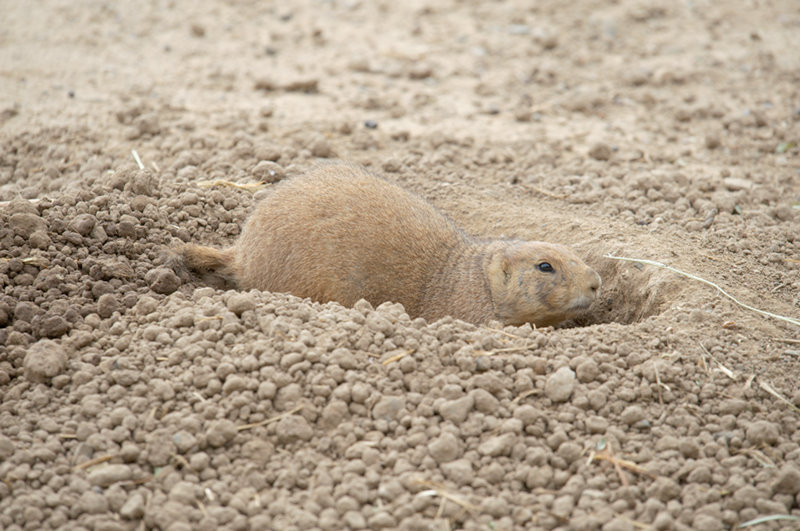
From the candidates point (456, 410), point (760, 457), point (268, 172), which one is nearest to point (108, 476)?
point (456, 410)

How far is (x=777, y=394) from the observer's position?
338 centimetres

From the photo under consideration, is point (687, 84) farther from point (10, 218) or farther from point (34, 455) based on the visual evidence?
point (34, 455)

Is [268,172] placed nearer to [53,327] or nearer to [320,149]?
[320,149]

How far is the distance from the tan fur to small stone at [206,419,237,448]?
1478 millimetres

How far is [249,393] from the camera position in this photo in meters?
3.21

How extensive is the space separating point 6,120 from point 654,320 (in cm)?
625

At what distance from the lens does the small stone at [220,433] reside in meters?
3.01

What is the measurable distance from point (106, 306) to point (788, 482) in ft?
11.0

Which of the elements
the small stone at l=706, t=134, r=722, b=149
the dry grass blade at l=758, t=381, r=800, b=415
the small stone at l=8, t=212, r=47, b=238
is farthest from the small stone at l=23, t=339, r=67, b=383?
the small stone at l=706, t=134, r=722, b=149

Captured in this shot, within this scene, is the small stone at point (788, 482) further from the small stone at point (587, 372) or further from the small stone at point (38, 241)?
the small stone at point (38, 241)

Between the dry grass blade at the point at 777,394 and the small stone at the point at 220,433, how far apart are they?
248cm

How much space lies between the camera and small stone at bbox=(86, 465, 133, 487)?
288cm

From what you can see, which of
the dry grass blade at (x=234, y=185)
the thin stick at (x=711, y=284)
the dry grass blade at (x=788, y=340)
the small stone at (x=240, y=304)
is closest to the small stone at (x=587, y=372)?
the dry grass blade at (x=788, y=340)

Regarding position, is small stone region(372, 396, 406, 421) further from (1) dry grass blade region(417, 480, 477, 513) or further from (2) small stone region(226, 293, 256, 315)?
(2) small stone region(226, 293, 256, 315)
